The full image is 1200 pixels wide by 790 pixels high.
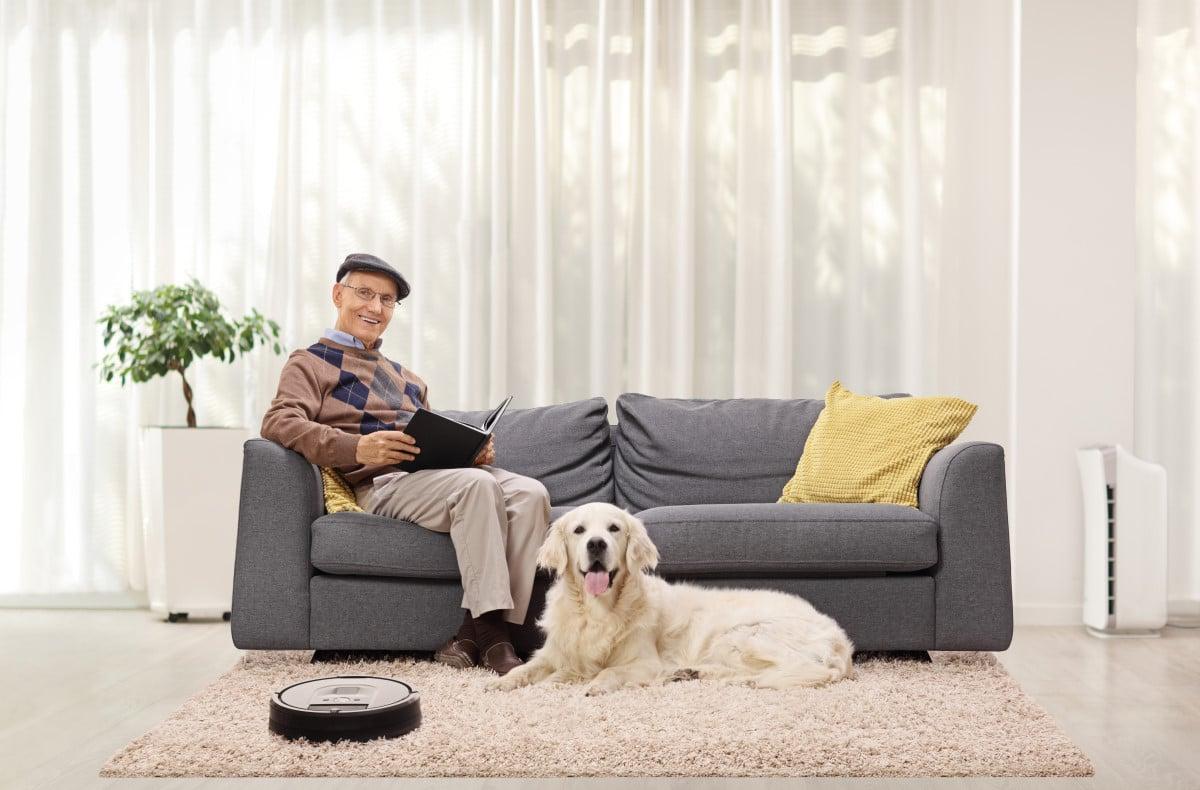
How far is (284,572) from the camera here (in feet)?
9.43

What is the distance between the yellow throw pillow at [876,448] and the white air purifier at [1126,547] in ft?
2.54

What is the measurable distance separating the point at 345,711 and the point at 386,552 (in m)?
0.82

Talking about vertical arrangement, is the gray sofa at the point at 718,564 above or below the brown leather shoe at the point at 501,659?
above

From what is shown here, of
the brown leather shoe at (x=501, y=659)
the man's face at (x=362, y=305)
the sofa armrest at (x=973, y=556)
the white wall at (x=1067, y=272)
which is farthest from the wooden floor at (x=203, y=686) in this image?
the man's face at (x=362, y=305)

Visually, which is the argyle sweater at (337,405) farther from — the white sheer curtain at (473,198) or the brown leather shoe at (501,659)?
the white sheer curtain at (473,198)

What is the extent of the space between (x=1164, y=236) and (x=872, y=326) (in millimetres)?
1115

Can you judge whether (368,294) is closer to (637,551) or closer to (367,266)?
(367,266)

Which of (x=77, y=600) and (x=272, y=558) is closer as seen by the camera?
(x=272, y=558)

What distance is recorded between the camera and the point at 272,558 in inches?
113

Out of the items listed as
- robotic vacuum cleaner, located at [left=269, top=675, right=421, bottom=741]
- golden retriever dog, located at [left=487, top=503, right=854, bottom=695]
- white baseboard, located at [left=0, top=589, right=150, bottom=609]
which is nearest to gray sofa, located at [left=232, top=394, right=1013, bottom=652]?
golden retriever dog, located at [left=487, top=503, right=854, bottom=695]

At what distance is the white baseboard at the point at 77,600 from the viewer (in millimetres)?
4164

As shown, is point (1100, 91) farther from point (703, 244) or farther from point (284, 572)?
point (284, 572)

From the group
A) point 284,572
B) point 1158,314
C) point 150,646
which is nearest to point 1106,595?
point 1158,314

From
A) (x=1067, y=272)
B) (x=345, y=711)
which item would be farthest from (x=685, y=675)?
(x=1067, y=272)
